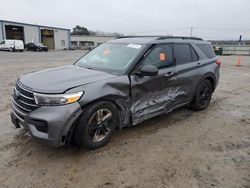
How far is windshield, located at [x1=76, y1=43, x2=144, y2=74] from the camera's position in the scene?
3.60m

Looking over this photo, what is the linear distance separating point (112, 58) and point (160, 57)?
2.94 ft

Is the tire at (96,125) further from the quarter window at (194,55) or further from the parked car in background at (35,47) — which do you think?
the parked car in background at (35,47)

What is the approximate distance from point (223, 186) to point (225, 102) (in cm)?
388

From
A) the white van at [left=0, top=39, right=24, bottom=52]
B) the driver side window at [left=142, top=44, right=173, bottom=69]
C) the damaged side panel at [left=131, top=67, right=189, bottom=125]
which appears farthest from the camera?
the white van at [left=0, top=39, right=24, bottom=52]

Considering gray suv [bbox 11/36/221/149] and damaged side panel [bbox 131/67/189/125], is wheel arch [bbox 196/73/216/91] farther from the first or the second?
damaged side panel [bbox 131/67/189/125]

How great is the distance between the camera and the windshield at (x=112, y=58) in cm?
360

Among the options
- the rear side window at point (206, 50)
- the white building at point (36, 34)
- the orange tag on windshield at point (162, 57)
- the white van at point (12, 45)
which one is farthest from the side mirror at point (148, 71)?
the white building at point (36, 34)

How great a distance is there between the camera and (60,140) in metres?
2.80

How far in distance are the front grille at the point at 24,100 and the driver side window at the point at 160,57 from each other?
6.01ft

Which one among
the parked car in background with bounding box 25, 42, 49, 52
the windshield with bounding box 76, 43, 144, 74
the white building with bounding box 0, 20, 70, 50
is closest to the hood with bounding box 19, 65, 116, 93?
the windshield with bounding box 76, 43, 144, 74

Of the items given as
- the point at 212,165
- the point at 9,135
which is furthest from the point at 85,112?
the point at 212,165

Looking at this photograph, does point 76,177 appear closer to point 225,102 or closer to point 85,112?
point 85,112

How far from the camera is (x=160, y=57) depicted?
4.01 m

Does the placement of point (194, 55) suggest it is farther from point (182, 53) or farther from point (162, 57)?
point (162, 57)
